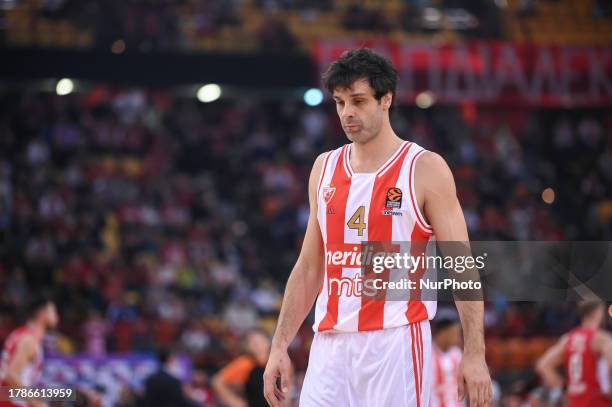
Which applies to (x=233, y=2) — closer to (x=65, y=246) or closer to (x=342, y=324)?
(x=65, y=246)

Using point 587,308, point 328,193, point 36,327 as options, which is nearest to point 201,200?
point 36,327

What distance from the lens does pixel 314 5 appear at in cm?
2367

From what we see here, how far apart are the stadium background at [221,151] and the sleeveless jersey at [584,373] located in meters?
5.65

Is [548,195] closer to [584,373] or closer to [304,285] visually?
[584,373]

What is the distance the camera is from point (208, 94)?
926 inches

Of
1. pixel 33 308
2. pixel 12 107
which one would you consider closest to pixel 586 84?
pixel 12 107

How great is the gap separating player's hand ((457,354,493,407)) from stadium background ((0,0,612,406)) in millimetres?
10301

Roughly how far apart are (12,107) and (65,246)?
17.3 feet

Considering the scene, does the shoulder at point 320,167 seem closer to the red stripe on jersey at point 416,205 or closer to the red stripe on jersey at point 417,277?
the red stripe on jersey at point 416,205

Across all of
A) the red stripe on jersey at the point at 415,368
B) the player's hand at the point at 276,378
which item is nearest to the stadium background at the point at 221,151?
the player's hand at the point at 276,378

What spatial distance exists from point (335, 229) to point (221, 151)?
18.2 m

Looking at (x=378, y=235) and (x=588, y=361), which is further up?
(x=378, y=235)

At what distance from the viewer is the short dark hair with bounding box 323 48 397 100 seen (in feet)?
14.7

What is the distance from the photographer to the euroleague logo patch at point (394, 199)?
175 inches
